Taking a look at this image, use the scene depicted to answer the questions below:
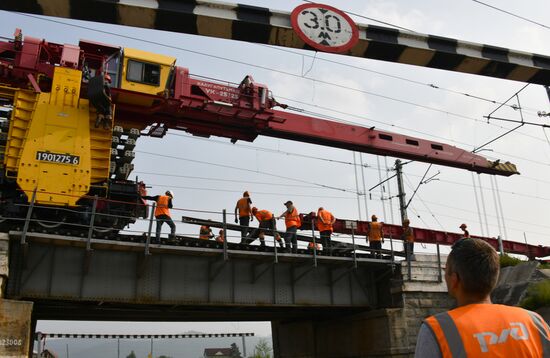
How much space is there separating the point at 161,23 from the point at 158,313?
9890mm

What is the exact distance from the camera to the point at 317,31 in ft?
40.5

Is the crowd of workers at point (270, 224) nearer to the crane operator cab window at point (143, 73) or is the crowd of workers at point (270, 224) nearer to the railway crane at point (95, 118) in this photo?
the railway crane at point (95, 118)

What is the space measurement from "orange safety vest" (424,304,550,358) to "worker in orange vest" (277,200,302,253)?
42.3ft

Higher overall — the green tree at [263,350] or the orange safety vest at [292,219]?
the orange safety vest at [292,219]

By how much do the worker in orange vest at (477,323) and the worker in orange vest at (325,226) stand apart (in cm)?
1375

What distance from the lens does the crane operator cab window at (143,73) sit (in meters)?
15.6

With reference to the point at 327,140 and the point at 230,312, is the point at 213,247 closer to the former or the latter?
the point at 230,312

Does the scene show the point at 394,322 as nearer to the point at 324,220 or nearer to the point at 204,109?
the point at 324,220

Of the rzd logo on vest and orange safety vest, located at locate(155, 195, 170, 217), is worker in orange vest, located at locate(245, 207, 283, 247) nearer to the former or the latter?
orange safety vest, located at locate(155, 195, 170, 217)

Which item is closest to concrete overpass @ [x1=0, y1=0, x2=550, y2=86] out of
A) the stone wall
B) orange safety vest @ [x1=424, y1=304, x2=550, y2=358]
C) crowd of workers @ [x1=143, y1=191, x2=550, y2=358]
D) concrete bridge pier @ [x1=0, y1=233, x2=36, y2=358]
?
concrete bridge pier @ [x1=0, y1=233, x2=36, y2=358]

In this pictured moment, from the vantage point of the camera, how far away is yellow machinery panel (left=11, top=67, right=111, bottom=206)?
1280cm

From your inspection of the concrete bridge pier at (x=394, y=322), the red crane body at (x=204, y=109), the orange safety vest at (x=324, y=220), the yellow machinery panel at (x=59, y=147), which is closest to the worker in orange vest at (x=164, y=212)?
the yellow machinery panel at (x=59, y=147)

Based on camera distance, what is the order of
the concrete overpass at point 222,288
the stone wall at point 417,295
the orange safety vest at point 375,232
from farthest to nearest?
the orange safety vest at point 375,232
the stone wall at point 417,295
the concrete overpass at point 222,288

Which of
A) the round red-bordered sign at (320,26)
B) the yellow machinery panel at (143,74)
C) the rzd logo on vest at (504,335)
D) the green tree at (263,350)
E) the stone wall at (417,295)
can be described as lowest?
the rzd logo on vest at (504,335)
